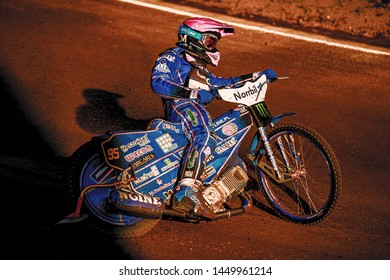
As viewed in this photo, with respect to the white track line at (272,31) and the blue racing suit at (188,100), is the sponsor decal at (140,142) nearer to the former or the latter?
the blue racing suit at (188,100)

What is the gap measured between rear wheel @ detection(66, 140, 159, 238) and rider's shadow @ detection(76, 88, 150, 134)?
2014 mm

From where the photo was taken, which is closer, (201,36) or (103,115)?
(201,36)

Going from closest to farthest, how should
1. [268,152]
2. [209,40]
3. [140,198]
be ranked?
1. [140,198]
2. [209,40]
3. [268,152]

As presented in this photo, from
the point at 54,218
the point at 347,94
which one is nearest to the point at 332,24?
the point at 347,94

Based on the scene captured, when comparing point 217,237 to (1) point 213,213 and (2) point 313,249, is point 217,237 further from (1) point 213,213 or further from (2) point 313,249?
(2) point 313,249

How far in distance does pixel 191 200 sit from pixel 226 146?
2.40 ft

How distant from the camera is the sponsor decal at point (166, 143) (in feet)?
18.3

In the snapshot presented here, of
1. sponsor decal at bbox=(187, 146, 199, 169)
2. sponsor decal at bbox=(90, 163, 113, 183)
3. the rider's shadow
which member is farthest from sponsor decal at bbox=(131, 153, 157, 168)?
the rider's shadow

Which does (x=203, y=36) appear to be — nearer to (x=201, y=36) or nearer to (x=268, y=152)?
(x=201, y=36)

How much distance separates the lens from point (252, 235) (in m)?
5.82

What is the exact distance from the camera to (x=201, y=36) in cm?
568

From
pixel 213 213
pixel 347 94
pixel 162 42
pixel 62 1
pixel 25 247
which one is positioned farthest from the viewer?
pixel 62 1

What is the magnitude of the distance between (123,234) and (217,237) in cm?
92

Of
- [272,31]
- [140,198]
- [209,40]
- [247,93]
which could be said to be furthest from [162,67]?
[272,31]
